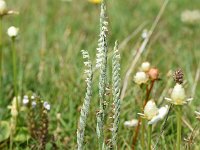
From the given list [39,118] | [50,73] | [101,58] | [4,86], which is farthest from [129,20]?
[101,58]

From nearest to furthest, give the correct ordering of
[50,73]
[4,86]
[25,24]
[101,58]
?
1. [101,58]
2. [4,86]
3. [50,73]
4. [25,24]

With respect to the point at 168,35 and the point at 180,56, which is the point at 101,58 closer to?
the point at 180,56

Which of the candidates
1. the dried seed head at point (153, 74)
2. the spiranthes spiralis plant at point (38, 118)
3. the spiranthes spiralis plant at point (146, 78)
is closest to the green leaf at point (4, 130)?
the spiranthes spiralis plant at point (38, 118)

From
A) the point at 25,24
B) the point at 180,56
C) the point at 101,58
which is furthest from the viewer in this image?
the point at 25,24

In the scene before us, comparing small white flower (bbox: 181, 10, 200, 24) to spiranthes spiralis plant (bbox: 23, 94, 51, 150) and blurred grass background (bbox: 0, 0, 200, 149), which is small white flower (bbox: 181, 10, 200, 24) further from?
spiranthes spiralis plant (bbox: 23, 94, 51, 150)

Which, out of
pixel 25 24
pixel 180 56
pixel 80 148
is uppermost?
pixel 25 24

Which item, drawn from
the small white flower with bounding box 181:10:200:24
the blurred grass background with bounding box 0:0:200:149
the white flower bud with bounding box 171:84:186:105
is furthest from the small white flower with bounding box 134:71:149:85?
the small white flower with bounding box 181:10:200:24

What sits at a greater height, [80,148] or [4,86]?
[4,86]

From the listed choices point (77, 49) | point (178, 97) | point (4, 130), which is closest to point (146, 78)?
point (178, 97)

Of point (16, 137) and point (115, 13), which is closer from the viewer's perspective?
point (16, 137)
